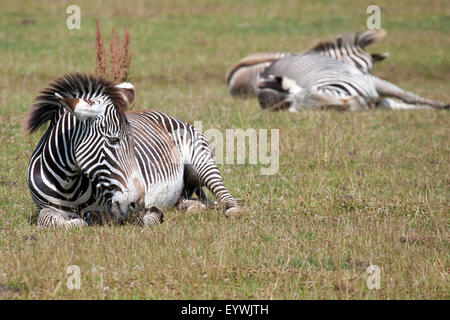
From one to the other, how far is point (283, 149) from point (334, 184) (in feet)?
5.97

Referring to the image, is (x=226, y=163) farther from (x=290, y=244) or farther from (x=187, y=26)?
(x=187, y=26)

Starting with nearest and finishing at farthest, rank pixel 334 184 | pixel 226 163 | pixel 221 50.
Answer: pixel 334 184 < pixel 226 163 < pixel 221 50

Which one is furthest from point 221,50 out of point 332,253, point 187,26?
point 332,253

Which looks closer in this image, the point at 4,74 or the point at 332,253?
the point at 332,253

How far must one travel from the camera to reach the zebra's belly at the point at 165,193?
24.4ft

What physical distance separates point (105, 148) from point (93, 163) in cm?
19

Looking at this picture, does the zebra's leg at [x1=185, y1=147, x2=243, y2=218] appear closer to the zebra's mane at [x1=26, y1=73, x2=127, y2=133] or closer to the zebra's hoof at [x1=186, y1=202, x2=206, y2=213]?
the zebra's hoof at [x1=186, y1=202, x2=206, y2=213]

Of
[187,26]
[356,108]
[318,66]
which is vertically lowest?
[356,108]

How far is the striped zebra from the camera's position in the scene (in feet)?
20.6

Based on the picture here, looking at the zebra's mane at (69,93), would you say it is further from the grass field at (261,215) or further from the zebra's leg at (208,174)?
the zebra's leg at (208,174)

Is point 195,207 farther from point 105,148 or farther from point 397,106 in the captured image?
point 397,106

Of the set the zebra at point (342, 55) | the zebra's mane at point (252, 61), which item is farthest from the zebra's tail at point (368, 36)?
the zebra's mane at point (252, 61)

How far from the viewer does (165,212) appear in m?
7.69
